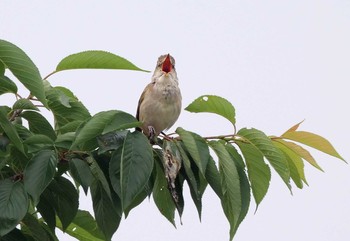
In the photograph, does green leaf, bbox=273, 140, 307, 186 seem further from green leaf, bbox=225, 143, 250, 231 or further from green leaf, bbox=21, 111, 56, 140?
green leaf, bbox=21, 111, 56, 140

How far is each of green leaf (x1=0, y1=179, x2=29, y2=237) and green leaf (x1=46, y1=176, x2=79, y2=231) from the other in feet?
0.72

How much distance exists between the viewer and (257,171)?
277 cm

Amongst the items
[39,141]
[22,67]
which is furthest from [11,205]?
[22,67]

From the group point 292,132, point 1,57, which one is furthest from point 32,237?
point 292,132

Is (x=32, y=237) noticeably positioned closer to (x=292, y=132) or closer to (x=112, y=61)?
(x=112, y=61)

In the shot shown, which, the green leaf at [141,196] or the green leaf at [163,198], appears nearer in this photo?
the green leaf at [141,196]

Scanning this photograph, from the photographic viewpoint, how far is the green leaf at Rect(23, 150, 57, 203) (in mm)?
2277

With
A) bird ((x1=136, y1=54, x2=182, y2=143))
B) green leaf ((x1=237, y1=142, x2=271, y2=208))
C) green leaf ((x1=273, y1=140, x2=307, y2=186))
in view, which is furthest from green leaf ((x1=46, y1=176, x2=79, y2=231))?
bird ((x1=136, y1=54, x2=182, y2=143))

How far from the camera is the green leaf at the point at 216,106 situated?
2.91 meters

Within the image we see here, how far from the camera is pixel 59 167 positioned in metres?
2.61

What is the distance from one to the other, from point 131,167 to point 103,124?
0.19 meters

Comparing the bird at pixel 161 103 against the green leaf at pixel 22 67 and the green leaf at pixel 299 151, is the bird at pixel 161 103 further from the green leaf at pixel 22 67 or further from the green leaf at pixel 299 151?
the green leaf at pixel 22 67

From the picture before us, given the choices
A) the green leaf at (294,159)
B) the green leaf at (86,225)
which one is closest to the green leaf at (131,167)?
the green leaf at (86,225)

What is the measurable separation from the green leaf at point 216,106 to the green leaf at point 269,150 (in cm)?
9
